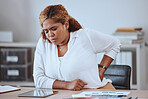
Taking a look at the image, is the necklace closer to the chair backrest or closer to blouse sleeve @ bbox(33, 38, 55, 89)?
blouse sleeve @ bbox(33, 38, 55, 89)

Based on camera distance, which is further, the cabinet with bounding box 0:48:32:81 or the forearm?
the cabinet with bounding box 0:48:32:81

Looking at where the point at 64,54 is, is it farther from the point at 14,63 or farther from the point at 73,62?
the point at 14,63

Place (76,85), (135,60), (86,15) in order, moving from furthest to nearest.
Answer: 1. (86,15)
2. (135,60)
3. (76,85)

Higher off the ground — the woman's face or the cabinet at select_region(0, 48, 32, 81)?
the woman's face

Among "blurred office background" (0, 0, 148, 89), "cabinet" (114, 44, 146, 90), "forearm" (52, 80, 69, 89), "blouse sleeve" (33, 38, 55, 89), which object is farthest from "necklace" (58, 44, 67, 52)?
"blurred office background" (0, 0, 148, 89)

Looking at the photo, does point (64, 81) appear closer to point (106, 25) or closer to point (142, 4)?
point (106, 25)

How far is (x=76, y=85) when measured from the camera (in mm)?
1499

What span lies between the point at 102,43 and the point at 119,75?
0.27m

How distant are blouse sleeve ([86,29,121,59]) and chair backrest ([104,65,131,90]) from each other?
106 mm

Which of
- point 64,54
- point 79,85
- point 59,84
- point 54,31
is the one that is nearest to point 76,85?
point 79,85

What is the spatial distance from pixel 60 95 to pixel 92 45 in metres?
0.52

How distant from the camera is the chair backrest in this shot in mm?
1764

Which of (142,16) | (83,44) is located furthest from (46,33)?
(142,16)

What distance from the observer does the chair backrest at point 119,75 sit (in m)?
1.76
